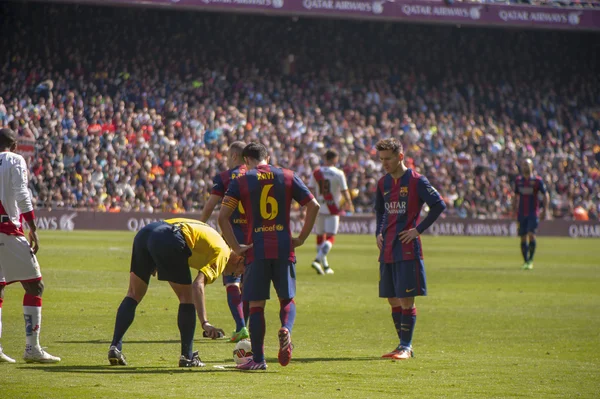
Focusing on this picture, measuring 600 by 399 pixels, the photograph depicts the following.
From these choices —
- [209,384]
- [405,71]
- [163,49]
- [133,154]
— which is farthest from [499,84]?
[209,384]

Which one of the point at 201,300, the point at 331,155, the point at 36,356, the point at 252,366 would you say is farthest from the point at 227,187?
the point at 331,155

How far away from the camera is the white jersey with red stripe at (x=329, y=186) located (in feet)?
71.4

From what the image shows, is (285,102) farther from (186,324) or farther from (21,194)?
(186,324)

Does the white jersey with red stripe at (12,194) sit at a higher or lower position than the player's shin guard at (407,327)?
higher

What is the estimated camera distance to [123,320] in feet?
30.3

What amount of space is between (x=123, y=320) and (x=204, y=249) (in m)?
0.98

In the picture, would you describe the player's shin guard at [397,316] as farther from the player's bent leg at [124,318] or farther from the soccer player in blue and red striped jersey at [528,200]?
the soccer player in blue and red striped jersey at [528,200]

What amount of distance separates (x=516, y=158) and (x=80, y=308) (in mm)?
34590

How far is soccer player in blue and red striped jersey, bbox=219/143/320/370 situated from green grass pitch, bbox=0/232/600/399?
1.72 ft

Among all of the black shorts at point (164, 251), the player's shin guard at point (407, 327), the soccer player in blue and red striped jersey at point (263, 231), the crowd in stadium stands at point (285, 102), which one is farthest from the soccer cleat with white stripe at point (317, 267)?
the crowd in stadium stands at point (285, 102)

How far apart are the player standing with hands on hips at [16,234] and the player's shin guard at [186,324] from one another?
3.94 ft

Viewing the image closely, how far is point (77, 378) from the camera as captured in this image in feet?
27.3

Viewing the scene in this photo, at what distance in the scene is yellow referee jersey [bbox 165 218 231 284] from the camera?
9.18m

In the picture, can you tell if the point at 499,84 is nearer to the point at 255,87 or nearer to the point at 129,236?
the point at 255,87
